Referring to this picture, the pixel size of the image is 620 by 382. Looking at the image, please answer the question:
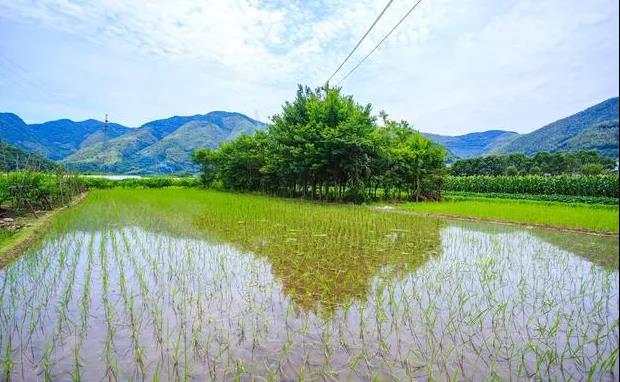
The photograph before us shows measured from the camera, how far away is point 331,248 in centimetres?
905

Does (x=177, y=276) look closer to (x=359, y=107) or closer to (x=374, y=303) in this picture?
(x=374, y=303)

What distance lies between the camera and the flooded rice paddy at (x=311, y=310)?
3.68m

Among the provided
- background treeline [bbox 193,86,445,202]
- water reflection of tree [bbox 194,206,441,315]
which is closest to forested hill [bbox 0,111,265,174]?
background treeline [bbox 193,86,445,202]

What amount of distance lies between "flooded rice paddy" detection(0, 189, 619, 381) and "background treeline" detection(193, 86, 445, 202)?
1223 cm

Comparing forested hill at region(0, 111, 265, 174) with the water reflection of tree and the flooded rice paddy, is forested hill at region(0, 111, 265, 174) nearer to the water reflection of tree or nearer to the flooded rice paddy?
the water reflection of tree

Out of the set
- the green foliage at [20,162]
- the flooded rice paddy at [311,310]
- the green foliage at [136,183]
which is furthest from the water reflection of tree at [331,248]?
the green foliage at [136,183]

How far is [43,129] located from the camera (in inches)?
7643

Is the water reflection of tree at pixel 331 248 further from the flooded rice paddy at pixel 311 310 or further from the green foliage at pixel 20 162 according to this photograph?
the green foliage at pixel 20 162

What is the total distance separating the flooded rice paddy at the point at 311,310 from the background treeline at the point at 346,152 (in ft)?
40.1

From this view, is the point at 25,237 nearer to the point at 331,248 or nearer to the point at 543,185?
the point at 331,248

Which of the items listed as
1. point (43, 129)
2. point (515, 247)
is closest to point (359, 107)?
point (515, 247)

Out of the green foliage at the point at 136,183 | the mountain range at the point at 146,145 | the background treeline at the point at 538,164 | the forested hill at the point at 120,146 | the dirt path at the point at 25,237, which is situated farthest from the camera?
the forested hill at the point at 120,146

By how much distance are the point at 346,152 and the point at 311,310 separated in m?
16.9

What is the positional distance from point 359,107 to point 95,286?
2002 centimetres
